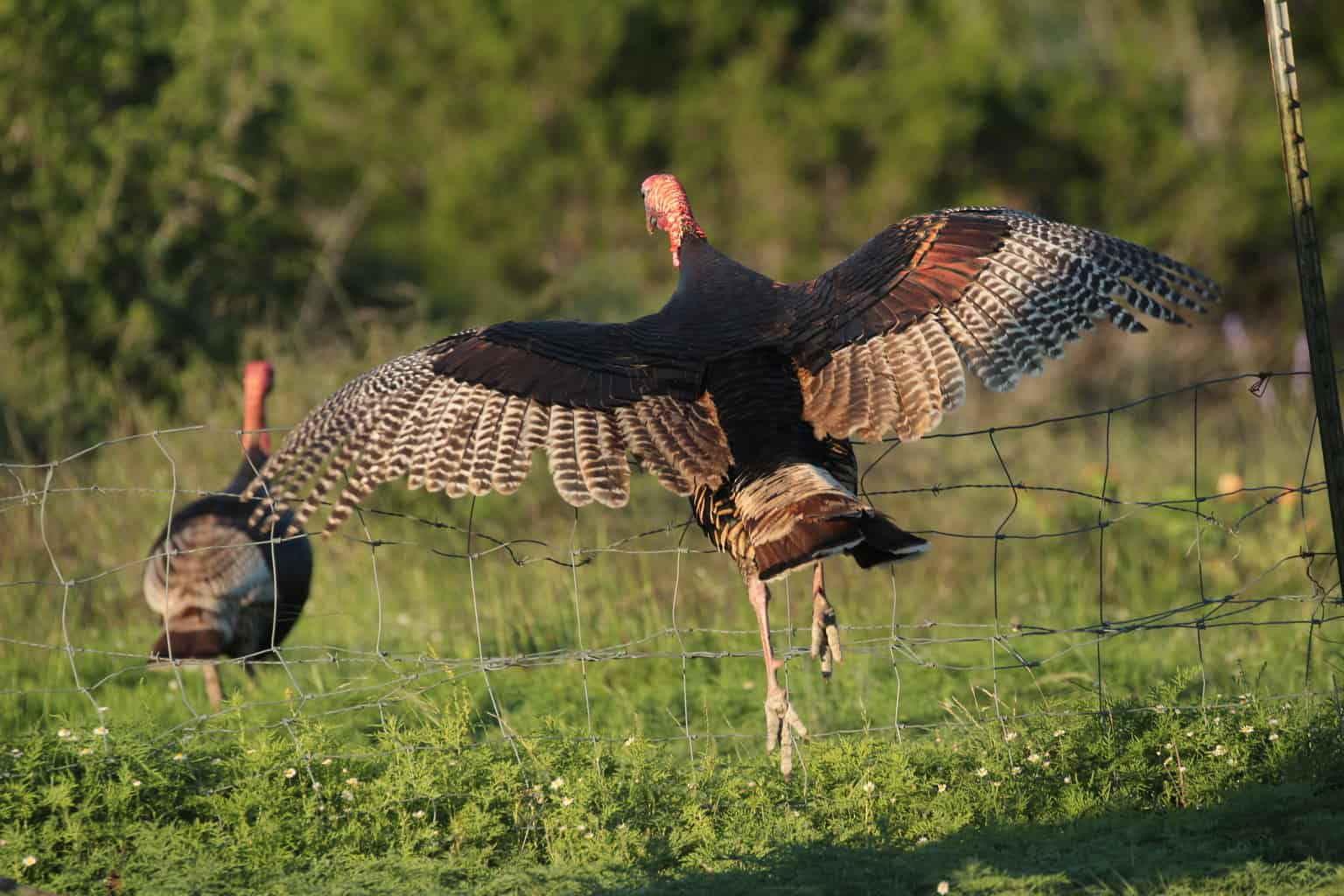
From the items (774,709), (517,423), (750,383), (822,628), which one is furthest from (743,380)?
(774,709)

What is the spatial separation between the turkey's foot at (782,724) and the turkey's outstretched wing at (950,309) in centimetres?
102

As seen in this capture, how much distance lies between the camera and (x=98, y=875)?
183 inches

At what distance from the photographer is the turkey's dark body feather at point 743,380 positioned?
18.6 ft

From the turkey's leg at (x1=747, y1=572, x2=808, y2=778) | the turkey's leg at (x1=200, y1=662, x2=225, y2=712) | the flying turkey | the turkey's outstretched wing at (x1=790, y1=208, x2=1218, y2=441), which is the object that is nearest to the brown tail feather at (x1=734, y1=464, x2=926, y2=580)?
the turkey's leg at (x1=747, y1=572, x2=808, y2=778)

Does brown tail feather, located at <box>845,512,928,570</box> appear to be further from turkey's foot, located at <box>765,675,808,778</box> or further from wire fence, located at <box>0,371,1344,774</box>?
turkey's foot, located at <box>765,675,808,778</box>

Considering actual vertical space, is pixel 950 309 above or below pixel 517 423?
above

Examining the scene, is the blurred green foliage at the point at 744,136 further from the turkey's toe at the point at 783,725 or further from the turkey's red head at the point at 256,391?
the turkey's toe at the point at 783,725

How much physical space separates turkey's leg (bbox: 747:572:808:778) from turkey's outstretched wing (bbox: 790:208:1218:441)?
2.24ft

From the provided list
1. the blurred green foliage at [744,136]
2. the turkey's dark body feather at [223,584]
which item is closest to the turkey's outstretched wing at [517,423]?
the turkey's dark body feather at [223,584]

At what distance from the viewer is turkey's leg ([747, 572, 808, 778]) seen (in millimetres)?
5199

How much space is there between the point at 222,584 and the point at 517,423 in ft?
8.70

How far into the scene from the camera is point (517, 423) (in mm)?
5785

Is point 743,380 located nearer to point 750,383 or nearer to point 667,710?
point 750,383

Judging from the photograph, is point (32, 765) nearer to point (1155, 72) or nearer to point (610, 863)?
point (610, 863)
